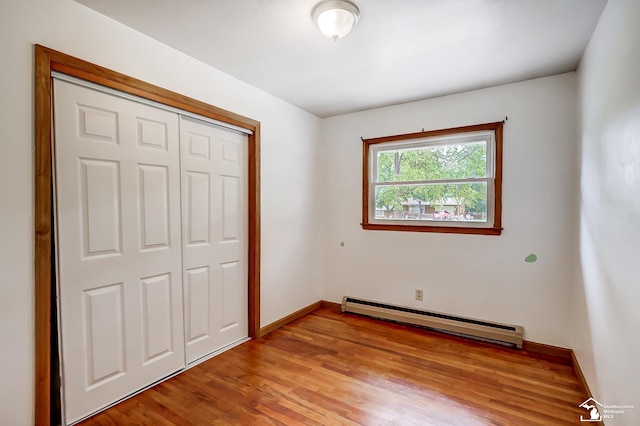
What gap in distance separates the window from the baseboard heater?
2.97 ft

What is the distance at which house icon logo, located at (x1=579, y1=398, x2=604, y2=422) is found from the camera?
181cm

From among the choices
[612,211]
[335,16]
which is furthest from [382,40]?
[612,211]

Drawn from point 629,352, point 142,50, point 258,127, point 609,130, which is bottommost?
point 629,352

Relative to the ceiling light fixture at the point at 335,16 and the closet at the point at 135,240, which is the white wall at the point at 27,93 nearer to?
the closet at the point at 135,240

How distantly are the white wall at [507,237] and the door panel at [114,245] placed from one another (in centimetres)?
218

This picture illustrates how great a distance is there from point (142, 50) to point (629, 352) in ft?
10.6

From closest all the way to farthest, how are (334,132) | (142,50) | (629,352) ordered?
1. (629,352)
2. (142,50)
3. (334,132)

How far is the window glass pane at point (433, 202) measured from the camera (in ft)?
10.1

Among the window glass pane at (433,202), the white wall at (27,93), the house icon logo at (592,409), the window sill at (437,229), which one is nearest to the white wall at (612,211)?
the house icon logo at (592,409)

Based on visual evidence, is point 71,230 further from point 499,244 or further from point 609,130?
point 499,244

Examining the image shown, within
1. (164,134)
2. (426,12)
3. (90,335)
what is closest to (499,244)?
(426,12)

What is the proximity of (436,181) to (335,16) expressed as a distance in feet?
6.78

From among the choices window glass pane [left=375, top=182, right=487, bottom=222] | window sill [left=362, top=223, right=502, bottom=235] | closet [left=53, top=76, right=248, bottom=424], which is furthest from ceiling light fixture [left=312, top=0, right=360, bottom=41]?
window sill [left=362, top=223, right=502, bottom=235]

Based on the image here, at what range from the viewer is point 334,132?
3.89 meters
